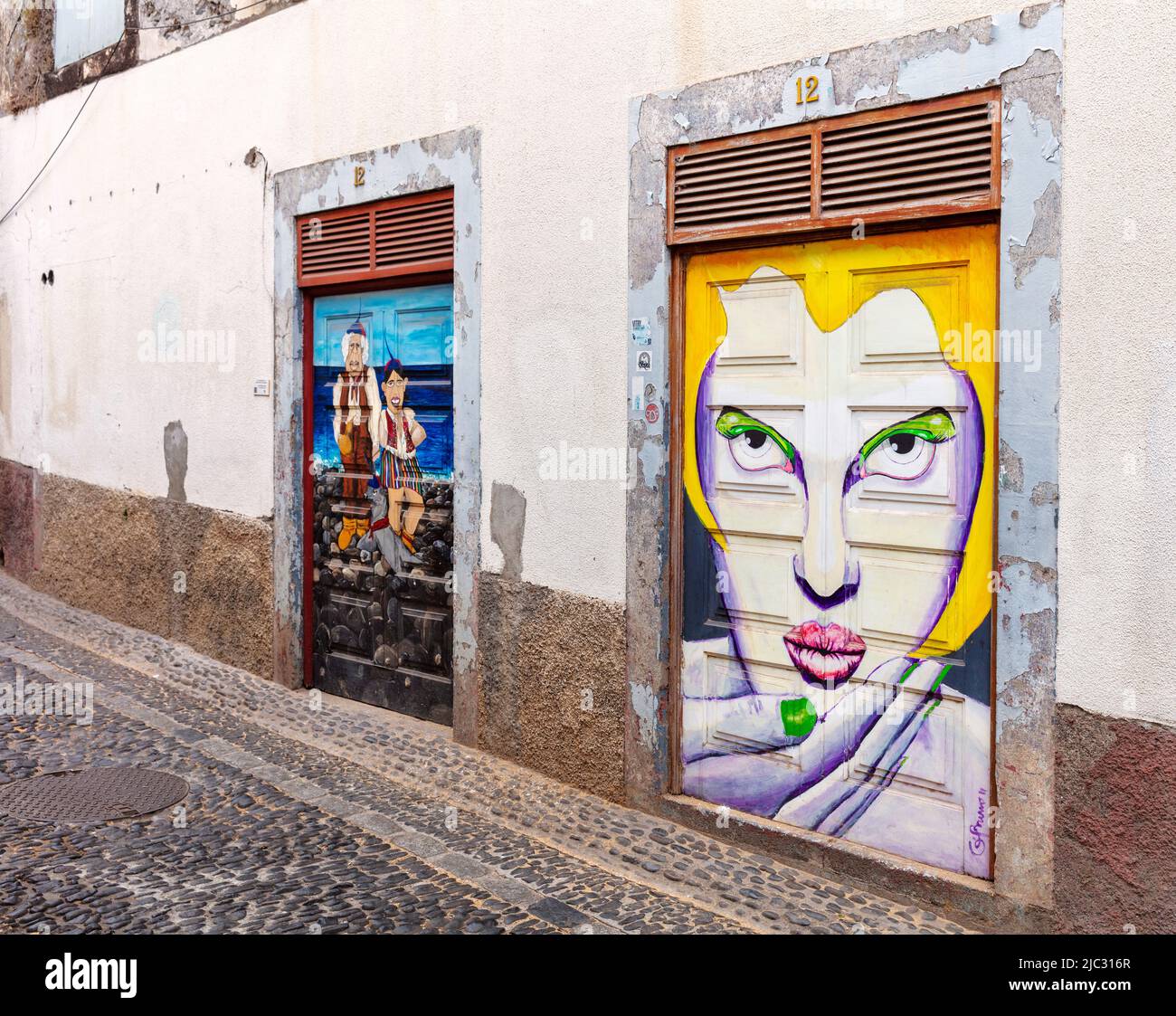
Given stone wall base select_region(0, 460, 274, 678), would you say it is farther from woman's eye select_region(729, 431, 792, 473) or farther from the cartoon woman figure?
woman's eye select_region(729, 431, 792, 473)

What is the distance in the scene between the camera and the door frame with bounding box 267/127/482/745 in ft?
20.1

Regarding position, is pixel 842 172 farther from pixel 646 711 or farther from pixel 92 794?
pixel 92 794

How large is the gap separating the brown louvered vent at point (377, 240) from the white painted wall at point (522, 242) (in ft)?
1.22

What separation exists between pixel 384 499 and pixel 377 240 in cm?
144

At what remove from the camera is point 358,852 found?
15.4 ft

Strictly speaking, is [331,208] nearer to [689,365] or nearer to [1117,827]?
[689,365]

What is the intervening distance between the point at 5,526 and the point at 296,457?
17.3 ft

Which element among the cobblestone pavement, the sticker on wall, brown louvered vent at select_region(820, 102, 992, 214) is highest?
brown louvered vent at select_region(820, 102, 992, 214)

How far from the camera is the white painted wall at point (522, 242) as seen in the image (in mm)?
3664

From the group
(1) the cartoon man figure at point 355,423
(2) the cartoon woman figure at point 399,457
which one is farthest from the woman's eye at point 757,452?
(1) the cartoon man figure at point 355,423

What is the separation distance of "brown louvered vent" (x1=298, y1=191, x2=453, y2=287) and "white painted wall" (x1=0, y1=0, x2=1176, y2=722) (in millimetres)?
371

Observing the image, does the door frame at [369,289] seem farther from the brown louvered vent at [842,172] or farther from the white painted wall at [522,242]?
the brown louvered vent at [842,172]

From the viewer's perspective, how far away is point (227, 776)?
565 centimetres
